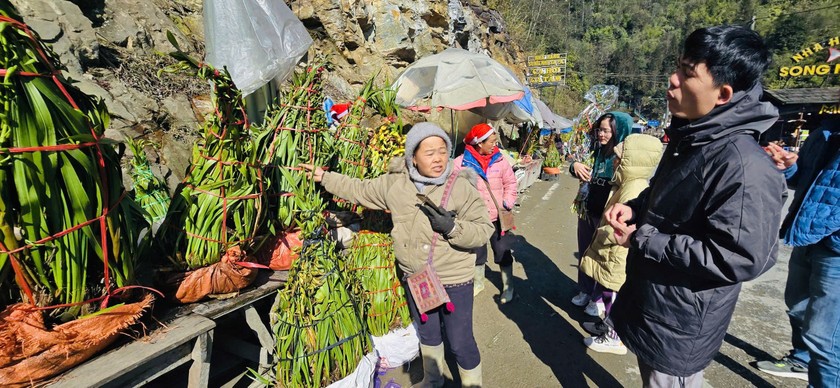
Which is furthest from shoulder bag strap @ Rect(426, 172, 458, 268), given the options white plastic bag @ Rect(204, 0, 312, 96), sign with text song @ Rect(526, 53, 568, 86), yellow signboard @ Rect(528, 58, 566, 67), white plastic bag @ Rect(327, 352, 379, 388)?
yellow signboard @ Rect(528, 58, 566, 67)

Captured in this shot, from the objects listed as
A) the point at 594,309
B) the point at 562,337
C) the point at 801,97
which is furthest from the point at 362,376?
the point at 801,97

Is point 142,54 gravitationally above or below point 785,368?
above

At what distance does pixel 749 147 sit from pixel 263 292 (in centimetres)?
223

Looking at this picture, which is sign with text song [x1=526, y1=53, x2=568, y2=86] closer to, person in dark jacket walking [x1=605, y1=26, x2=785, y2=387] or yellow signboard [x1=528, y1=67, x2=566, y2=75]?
yellow signboard [x1=528, y1=67, x2=566, y2=75]

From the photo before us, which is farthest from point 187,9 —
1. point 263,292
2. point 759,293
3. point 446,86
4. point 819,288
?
point 759,293

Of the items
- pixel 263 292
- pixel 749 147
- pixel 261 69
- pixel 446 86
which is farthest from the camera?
pixel 446 86

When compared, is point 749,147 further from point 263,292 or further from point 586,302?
point 586,302

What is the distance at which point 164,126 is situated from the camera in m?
4.11

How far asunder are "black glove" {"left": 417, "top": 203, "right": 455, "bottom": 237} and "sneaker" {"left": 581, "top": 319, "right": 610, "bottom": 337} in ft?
6.45

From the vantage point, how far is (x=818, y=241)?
216 centimetres

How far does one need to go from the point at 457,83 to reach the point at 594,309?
3.76 metres

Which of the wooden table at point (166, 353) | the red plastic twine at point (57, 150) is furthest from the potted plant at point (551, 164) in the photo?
the red plastic twine at point (57, 150)

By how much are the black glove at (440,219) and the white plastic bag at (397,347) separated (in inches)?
42.1

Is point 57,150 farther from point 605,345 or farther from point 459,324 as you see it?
point 605,345
